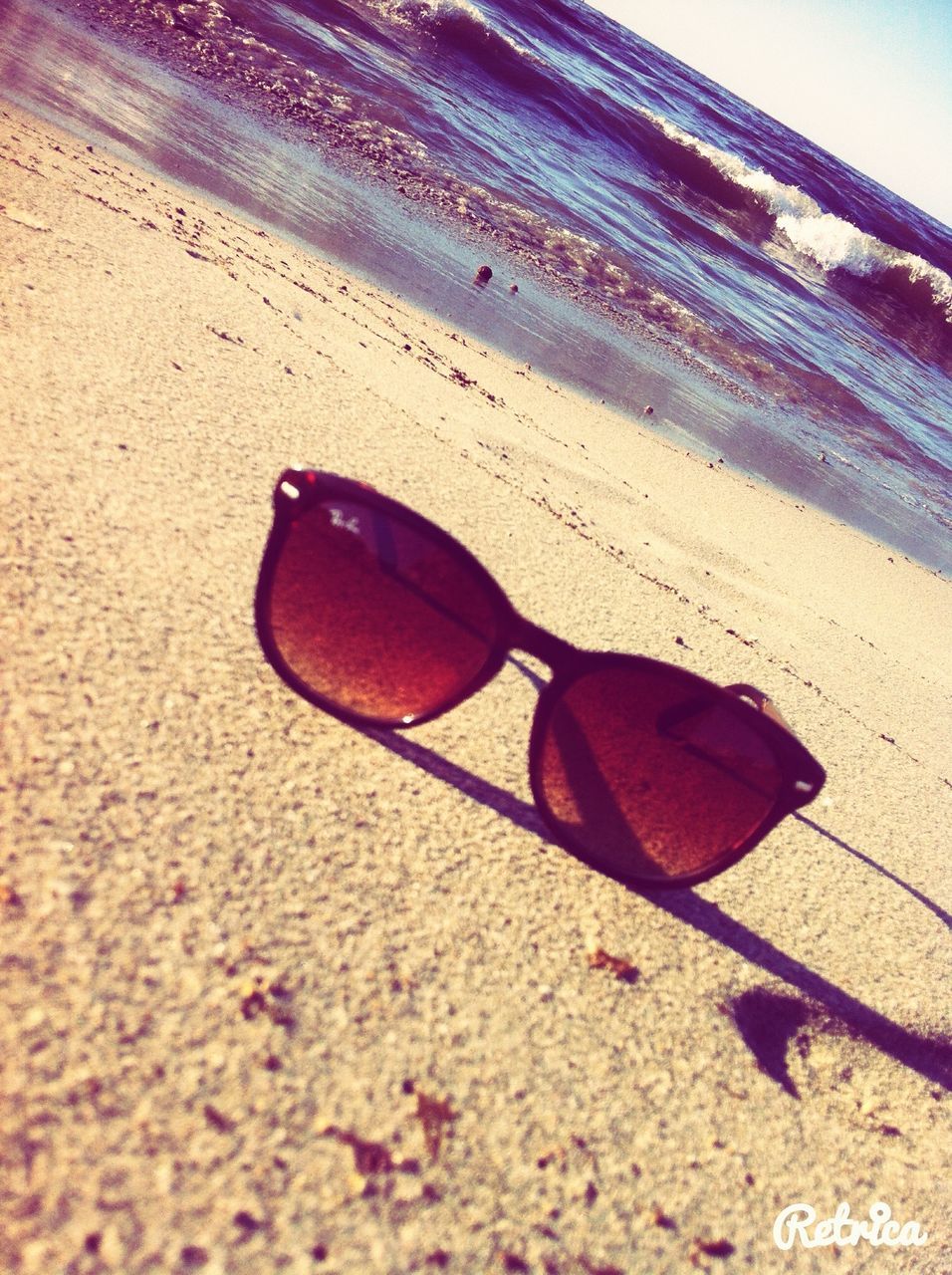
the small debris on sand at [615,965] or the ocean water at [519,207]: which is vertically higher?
the ocean water at [519,207]

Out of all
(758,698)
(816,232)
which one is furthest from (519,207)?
(816,232)

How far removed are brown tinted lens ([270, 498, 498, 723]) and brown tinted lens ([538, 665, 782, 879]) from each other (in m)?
0.23

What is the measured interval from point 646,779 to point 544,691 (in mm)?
259

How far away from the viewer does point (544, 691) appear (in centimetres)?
151

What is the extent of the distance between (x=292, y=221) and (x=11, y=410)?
3.57 meters

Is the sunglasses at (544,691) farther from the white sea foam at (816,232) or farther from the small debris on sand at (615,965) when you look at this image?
the white sea foam at (816,232)

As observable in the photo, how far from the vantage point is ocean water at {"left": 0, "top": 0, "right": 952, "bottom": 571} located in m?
5.06

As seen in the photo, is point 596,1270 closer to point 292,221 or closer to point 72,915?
point 72,915

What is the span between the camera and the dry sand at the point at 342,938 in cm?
89

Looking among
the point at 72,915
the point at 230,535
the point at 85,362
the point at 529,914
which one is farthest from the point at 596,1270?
the point at 85,362

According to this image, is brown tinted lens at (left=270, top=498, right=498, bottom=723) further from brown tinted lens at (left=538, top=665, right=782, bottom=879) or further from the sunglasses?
brown tinted lens at (left=538, top=665, right=782, bottom=879)

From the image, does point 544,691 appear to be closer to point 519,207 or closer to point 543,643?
point 543,643
